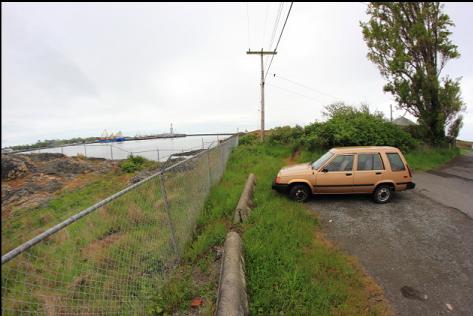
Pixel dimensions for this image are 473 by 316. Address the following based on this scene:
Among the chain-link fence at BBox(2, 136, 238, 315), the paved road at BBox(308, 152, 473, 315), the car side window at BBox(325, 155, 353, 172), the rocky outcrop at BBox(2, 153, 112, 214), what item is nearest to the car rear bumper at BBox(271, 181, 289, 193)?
the paved road at BBox(308, 152, 473, 315)

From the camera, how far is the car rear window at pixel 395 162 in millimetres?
6402

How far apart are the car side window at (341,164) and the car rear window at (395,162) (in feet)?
3.77

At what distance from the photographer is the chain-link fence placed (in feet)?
8.13

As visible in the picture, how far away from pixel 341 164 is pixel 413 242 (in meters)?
2.56

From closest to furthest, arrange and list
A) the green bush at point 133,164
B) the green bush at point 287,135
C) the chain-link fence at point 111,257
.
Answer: the chain-link fence at point 111,257
the green bush at point 133,164
the green bush at point 287,135

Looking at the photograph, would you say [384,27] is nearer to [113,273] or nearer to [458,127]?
[458,127]

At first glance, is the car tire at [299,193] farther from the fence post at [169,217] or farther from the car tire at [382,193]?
the fence post at [169,217]

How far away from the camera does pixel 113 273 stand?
295cm

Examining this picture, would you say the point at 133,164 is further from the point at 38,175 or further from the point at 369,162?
the point at 369,162

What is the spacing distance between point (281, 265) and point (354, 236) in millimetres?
2153

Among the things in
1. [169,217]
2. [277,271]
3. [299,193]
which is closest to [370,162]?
[299,193]

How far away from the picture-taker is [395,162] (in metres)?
6.46

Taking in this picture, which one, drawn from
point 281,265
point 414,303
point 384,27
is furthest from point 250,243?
point 384,27

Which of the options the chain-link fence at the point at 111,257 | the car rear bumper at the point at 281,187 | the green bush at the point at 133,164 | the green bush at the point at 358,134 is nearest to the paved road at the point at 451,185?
the green bush at the point at 358,134
